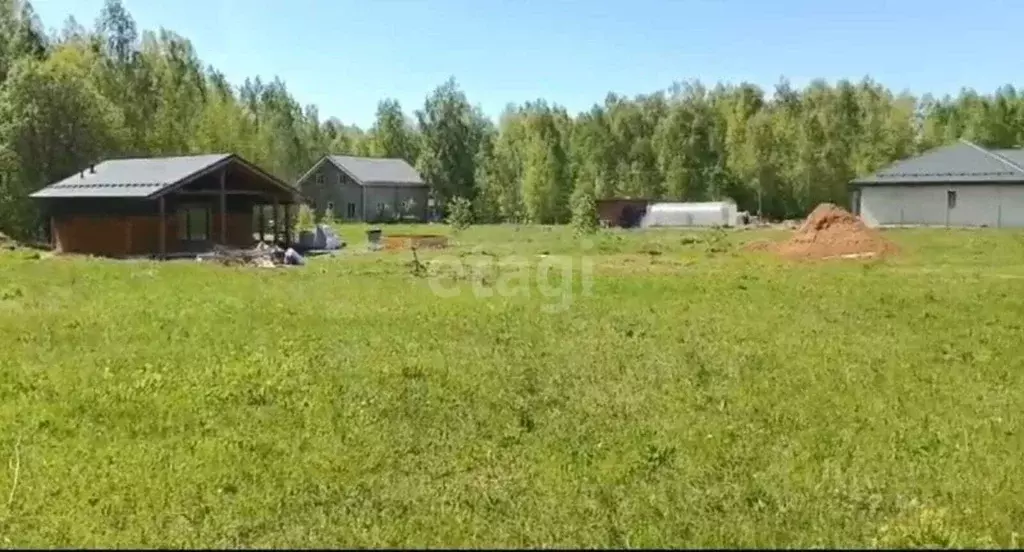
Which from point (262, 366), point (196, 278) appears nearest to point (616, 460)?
point (262, 366)

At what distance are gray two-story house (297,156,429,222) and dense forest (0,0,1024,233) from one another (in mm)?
2761

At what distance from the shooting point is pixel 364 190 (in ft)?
251

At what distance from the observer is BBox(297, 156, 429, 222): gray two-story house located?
76625mm

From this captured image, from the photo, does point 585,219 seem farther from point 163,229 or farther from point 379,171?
point 379,171

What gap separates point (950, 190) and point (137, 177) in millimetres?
36318

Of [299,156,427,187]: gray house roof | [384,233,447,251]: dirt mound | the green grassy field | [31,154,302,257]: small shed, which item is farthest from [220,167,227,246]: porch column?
[299,156,427,187]: gray house roof

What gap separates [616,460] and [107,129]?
39.7 metres

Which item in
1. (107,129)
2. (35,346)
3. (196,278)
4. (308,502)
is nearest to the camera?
(308,502)

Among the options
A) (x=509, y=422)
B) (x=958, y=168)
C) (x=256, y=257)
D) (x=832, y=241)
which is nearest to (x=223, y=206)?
(x=256, y=257)

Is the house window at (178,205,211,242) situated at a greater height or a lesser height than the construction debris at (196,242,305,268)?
greater

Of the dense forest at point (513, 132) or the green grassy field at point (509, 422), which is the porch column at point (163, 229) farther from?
the green grassy field at point (509, 422)

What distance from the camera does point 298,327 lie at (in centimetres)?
1438

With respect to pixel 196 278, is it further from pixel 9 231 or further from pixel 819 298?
pixel 9 231

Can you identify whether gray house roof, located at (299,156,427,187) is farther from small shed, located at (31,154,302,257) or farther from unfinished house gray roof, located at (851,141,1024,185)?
small shed, located at (31,154,302,257)
